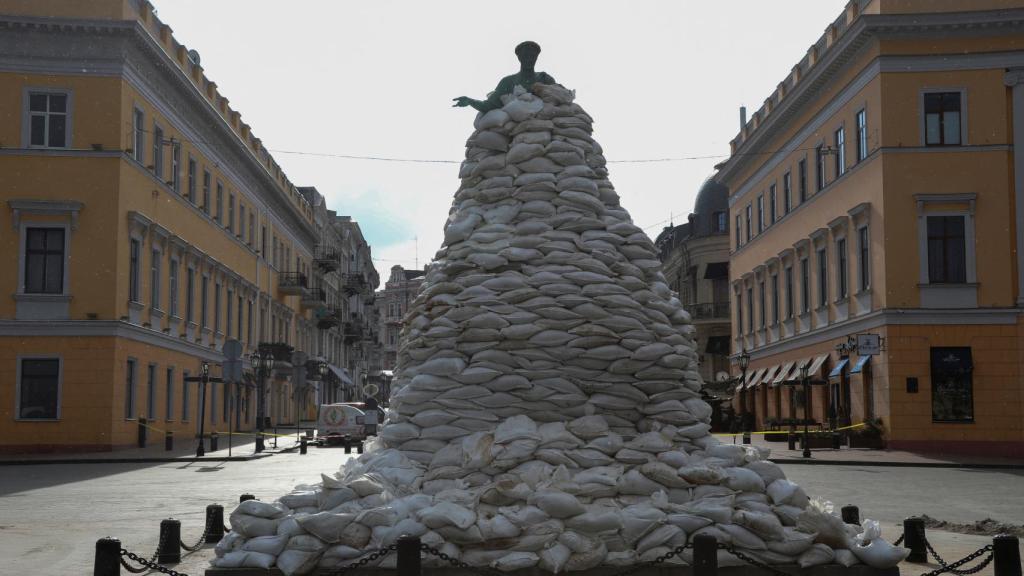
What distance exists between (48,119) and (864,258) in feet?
73.5

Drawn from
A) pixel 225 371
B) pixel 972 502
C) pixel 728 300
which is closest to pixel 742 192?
pixel 728 300

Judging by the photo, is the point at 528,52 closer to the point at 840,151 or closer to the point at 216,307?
the point at 840,151

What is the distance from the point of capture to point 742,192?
50656mm

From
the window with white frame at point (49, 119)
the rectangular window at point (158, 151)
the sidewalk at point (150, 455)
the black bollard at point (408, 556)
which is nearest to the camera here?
the black bollard at point (408, 556)

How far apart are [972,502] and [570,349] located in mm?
10056

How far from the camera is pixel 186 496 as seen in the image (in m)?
16.9

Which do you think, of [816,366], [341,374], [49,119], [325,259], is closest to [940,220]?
[816,366]

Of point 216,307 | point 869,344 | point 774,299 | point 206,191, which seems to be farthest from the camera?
point 774,299

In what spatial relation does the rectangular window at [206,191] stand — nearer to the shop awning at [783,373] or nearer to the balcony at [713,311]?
the shop awning at [783,373]

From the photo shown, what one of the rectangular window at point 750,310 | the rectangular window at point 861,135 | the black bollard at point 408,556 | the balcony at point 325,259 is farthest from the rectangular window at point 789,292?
the black bollard at point 408,556

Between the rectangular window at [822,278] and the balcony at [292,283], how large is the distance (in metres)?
29.6

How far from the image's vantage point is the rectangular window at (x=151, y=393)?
33909mm

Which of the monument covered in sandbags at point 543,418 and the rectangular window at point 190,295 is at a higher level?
the rectangular window at point 190,295

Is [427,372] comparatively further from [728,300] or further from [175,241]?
[728,300]
